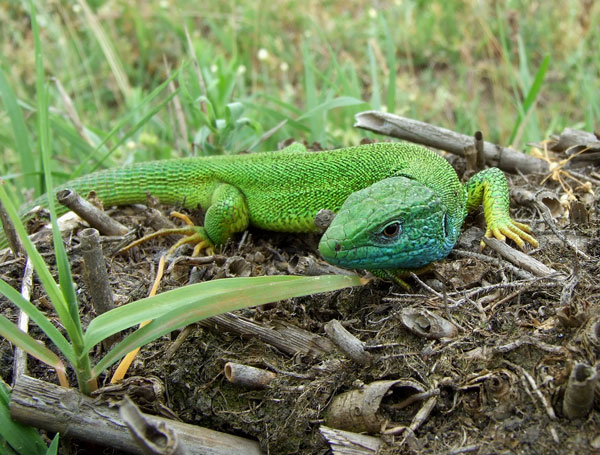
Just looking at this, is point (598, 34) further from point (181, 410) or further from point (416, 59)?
point (181, 410)

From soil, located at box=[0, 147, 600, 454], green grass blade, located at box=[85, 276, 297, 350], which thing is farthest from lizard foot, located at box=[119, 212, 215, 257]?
green grass blade, located at box=[85, 276, 297, 350]

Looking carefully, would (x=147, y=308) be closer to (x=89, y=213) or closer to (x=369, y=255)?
(x=369, y=255)

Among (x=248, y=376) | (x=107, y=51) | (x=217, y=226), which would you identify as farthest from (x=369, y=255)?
(x=107, y=51)

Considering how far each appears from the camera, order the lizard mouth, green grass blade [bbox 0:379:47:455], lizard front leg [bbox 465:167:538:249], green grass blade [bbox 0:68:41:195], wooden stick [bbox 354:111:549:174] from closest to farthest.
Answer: green grass blade [bbox 0:379:47:455], the lizard mouth, lizard front leg [bbox 465:167:538:249], wooden stick [bbox 354:111:549:174], green grass blade [bbox 0:68:41:195]

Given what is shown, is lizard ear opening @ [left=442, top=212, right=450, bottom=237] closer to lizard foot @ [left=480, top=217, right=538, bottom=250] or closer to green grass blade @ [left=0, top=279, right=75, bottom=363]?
lizard foot @ [left=480, top=217, right=538, bottom=250]

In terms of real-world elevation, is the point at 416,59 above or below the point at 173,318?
below

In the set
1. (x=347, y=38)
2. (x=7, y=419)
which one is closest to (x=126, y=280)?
(x=7, y=419)

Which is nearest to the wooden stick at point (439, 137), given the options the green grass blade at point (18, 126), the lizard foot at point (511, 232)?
the lizard foot at point (511, 232)
